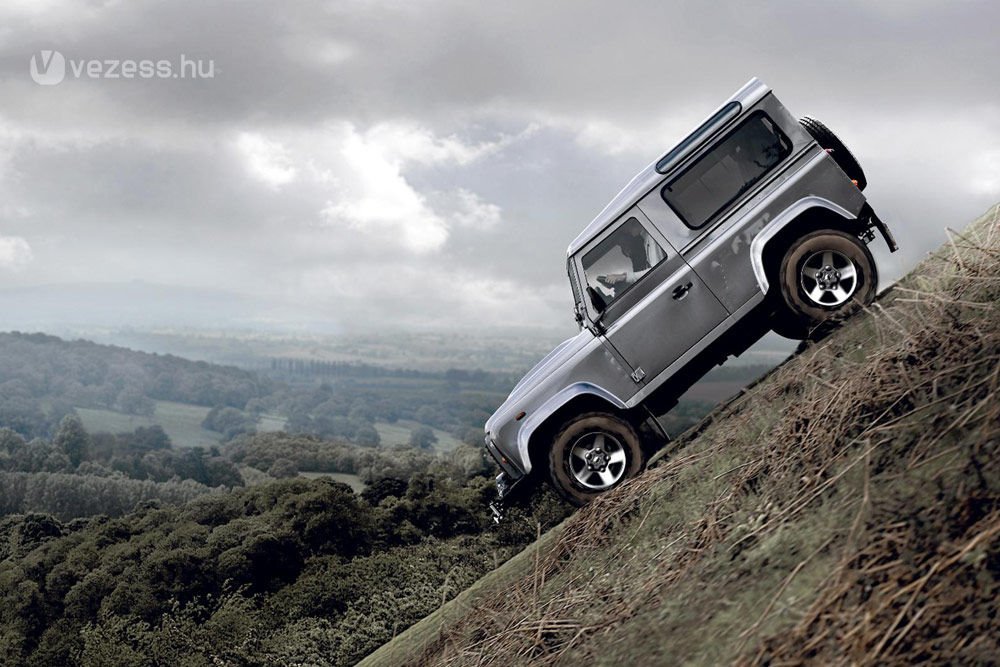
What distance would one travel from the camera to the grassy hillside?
366 cm

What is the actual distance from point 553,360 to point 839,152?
144 inches

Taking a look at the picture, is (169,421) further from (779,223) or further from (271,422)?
(779,223)

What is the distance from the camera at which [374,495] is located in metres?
33.8

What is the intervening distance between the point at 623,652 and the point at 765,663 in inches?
46.6

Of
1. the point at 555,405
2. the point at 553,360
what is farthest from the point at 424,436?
the point at 555,405

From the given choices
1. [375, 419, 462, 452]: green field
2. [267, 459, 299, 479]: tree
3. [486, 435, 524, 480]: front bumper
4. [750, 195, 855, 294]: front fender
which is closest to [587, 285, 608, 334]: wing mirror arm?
[750, 195, 855, 294]: front fender

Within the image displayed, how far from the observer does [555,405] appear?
354 inches

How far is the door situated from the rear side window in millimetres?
408

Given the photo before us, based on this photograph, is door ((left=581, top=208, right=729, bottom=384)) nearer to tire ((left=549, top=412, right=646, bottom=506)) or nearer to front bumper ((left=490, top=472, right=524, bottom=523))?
tire ((left=549, top=412, right=646, bottom=506))

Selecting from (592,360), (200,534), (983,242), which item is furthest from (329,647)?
(983,242)

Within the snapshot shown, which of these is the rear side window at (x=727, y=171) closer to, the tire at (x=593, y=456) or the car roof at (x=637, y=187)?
the car roof at (x=637, y=187)

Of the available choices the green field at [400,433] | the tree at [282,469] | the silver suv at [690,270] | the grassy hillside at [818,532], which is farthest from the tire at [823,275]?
the green field at [400,433]

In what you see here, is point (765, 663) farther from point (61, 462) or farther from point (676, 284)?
point (61, 462)

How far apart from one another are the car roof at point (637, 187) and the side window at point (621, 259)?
132 mm
